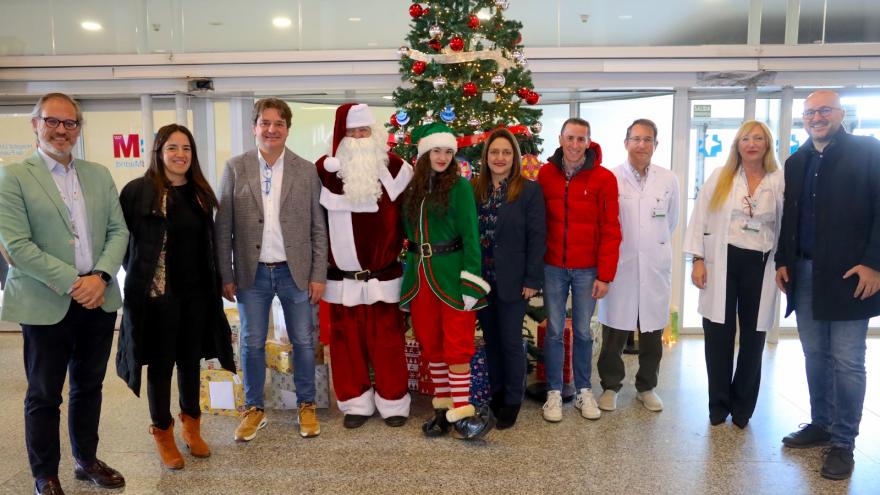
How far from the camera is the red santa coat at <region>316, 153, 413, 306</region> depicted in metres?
3.12

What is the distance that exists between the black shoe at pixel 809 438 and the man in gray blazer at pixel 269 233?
252cm

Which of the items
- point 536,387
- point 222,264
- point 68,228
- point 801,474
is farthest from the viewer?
point 536,387

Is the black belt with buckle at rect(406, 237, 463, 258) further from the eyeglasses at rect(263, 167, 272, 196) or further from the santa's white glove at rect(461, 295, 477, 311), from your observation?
the eyeglasses at rect(263, 167, 272, 196)

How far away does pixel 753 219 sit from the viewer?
122 inches

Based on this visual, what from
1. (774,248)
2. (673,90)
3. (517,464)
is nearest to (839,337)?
(774,248)

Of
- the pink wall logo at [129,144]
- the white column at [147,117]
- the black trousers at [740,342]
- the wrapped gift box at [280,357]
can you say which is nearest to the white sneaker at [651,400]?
the black trousers at [740,342]

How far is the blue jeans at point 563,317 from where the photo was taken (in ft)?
10.9

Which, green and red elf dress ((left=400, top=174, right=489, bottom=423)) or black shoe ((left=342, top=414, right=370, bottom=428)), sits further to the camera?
black shoe ((left=342, top=414, right=370, bottom=428))

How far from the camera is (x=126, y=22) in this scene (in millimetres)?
5141

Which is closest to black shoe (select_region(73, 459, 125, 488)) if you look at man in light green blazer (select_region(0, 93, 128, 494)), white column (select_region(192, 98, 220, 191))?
man in light green blazer (select_region(0, 93, 128, 494))

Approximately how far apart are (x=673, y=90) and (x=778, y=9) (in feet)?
3.23

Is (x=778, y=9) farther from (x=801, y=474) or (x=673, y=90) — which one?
(x=801, y=474)

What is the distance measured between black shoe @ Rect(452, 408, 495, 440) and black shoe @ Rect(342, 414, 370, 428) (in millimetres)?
556

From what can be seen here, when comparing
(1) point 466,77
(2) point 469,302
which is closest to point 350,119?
(1) point 466,77
